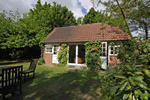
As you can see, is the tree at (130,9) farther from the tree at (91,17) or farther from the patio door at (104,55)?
the tree at (91,17)

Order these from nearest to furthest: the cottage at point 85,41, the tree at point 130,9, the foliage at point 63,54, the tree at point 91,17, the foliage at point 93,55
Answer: the tree at point 130,9, the foliage at point 93,55, the cottage at point 85,41, the foliage at point 63,54, the tree at point 91,17

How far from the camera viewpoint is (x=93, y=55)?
857 centimetres

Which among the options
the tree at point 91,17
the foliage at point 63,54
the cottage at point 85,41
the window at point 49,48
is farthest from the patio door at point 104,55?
the tree at point 91,17

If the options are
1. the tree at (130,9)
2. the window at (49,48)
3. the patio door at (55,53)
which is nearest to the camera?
the tree at (130,9)

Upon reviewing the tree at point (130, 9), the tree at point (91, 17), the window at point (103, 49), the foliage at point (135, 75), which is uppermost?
the tree at point (91, 17)

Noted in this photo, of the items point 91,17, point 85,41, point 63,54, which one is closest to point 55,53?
point 63,54

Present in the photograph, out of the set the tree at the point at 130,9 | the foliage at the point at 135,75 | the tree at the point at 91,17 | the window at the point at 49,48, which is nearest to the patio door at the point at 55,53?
the window at the point at 49,48

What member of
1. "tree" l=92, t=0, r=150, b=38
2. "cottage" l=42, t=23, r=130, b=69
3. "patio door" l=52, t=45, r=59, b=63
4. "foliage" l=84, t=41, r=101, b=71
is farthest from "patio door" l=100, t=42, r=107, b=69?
"patio door" l=52, t=45, r=59, b=63

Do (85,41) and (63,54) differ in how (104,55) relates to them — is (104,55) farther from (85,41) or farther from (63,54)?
(63,54)

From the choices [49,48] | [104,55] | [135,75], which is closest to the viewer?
[135,75]

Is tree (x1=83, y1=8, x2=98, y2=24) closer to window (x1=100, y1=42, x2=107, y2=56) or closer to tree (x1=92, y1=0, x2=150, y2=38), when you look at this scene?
window (x1=100, y1=42, x2=107, y2=56)

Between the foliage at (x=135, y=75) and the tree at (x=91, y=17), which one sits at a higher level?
the tree at (x=91, y=17)

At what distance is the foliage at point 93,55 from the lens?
8438mm

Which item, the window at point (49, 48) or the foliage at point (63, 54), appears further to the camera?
the window at point (49, 48)
